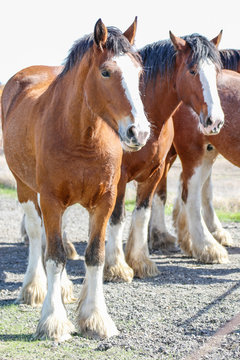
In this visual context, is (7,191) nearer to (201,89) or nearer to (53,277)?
(201,89)

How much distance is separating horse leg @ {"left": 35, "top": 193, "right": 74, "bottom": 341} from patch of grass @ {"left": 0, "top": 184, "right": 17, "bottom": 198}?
920cm

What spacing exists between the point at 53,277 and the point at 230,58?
433 cm

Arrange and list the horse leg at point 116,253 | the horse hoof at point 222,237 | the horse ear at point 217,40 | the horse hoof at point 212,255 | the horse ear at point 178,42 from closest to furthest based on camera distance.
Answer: the horse ear at point 178,42 → the horse leg at point 116,253 → the horse ear at point 217,40 → the horse hoof at point 212,255 → the horse hoof at point 222,237

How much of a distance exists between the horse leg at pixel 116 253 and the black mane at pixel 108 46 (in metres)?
1.91

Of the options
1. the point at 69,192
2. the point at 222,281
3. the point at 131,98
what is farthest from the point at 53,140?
the point at 222,281

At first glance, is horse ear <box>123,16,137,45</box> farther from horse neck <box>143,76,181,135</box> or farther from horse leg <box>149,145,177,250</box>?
horse leg <box>149,145,177,250</box>

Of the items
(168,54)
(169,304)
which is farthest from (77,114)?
(168,54)

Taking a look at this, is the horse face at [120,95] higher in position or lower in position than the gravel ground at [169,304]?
higher

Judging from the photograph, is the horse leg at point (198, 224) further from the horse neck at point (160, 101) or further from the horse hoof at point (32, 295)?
the horse hoof at point (32, 295)

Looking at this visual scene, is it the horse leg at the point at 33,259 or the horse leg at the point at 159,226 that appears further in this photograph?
the horse leg at the point at 159,226

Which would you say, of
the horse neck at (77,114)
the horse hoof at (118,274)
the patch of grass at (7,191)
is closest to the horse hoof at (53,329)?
the horse neck at (77,114)

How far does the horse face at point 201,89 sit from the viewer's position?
540 centimetres

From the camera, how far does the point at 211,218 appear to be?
821 centimetres

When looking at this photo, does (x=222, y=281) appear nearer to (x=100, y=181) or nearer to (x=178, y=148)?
(x=178, y=148)
